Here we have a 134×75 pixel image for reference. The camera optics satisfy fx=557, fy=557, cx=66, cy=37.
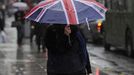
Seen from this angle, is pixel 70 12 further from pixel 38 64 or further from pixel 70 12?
pixel 38 64

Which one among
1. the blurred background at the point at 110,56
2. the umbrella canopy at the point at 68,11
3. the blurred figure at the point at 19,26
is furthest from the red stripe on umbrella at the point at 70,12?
the blurred figure at the point at 19,26

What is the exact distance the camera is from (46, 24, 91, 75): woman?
23.0 ft

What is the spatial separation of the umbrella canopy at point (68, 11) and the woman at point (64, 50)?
0.24m

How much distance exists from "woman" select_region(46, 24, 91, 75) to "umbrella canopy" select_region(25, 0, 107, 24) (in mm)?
244

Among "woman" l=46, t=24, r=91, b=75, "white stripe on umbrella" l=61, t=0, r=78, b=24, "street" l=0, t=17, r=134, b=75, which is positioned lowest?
"street" l=0, t=17, r=134, b=75

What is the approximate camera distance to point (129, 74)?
1505cm

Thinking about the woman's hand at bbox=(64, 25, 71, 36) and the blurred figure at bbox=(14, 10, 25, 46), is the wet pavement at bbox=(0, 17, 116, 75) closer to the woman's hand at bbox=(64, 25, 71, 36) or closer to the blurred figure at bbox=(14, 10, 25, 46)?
the blurred figure at bbox=(14, 10, 25, 46)

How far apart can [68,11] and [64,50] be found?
539mm

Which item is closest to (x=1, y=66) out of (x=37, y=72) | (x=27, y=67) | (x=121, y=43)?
(x=27, y=67)

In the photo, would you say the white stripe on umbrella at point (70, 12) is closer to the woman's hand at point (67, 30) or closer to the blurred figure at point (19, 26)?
the woman's hand at point (67, 30)

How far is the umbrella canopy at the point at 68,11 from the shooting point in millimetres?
6742

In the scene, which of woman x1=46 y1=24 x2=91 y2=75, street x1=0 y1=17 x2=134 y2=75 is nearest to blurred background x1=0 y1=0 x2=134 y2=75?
street x1=0 y1=17 x2=134 y2=75

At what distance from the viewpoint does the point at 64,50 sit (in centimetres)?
701

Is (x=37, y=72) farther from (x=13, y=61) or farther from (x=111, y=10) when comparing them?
(x=111, y=10)
